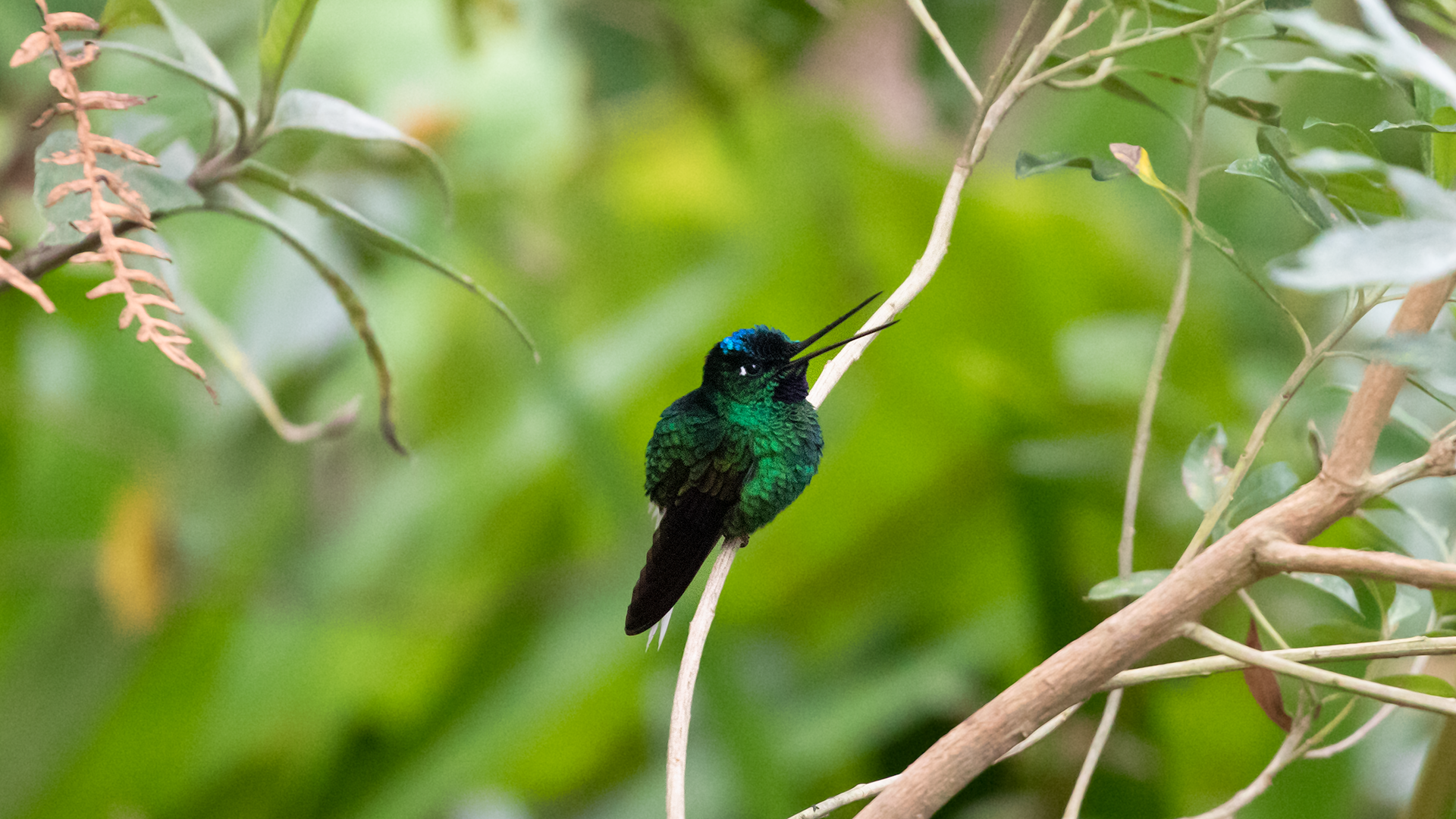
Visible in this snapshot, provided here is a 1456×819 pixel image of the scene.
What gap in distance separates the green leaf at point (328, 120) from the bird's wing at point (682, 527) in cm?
16

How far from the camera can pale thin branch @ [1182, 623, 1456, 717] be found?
30 cm

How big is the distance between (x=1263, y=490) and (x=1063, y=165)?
153 mm

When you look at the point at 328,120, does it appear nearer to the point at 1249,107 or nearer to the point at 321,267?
the point at 321,267

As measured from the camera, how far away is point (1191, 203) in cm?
38

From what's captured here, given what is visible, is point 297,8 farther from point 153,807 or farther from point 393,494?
point 393,494

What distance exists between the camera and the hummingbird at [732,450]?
337 millimetres

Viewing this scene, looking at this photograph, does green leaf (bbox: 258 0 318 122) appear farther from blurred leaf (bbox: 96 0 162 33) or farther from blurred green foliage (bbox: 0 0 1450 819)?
blurred green foliage (bbox: 0 0 1450 819)

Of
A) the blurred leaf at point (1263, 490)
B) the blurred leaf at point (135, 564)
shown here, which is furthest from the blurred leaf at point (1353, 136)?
the blurred leaf at point (135, 564)

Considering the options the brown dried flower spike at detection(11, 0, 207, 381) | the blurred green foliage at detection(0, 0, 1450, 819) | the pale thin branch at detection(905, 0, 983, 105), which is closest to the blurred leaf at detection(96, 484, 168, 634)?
the blurred green foliage at detection(0, 0, 1450, 819)

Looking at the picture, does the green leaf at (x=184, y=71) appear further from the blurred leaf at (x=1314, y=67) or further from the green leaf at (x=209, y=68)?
the blurred leaf at (x=1314, y=67)

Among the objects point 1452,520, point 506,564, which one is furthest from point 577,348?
point 1452,520

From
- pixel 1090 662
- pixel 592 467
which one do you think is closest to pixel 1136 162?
pixel 1090 662

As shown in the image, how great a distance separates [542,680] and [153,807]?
0.37 metres

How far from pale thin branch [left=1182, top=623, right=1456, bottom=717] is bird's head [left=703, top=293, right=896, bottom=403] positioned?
14cm
